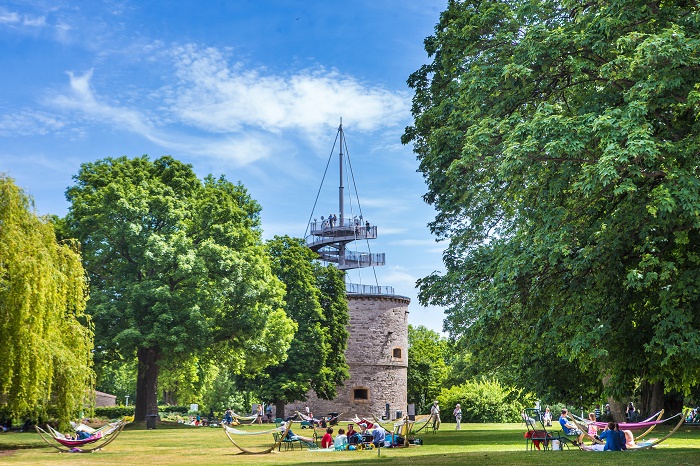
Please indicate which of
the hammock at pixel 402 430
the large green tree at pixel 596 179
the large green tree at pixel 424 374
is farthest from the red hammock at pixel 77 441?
the large green tree at pixel 424 374

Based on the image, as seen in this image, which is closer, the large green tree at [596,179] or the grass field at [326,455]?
the large green tree at [596,179]

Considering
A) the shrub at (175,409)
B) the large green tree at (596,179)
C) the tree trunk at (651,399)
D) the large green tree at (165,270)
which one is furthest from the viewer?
the shrub at (175,409)

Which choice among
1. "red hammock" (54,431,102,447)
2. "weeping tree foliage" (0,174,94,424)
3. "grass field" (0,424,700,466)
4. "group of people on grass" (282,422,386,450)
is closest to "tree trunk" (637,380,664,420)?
"grass field" (0,424,700,466)

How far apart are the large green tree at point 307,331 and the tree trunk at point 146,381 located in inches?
324

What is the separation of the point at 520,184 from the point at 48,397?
43.9 ft

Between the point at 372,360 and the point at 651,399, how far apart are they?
25.3 m

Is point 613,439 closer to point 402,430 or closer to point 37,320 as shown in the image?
point 402,430

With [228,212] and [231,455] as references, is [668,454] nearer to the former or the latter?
[231,455]

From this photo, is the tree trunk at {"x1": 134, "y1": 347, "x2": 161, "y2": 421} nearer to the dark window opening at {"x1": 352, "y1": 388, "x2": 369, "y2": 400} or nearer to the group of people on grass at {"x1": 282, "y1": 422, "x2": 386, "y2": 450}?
the group of people on grass at {"x1": 282, "y1": 422, "x2": 386, "y2": 450}

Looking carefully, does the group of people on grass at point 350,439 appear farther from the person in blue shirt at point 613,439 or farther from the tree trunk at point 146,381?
the tree trunk at point 146,381

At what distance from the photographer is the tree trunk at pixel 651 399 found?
23.8 metres

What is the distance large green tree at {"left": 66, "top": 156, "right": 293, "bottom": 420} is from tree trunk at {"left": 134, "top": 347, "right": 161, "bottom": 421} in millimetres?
45

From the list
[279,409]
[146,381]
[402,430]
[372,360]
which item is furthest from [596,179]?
[372,360]

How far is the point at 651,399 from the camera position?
24453 mm
